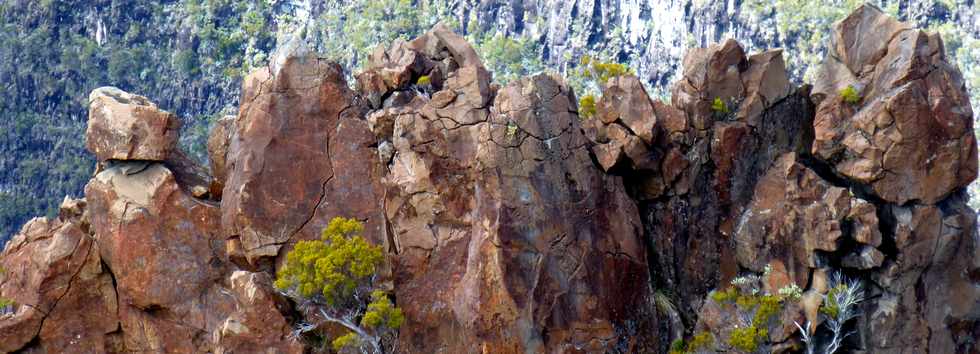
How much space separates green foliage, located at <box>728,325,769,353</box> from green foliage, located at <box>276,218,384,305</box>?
27.8ft

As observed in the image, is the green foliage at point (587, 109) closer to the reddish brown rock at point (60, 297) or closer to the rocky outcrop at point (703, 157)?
the rocky outcrop at point (703, 157)

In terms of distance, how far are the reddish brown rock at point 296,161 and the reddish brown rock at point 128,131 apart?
186 centimetres

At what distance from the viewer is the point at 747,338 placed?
2872 centimetres

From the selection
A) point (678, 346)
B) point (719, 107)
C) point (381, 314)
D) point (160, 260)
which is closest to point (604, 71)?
point (719, 107)

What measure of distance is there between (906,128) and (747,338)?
6259 millimetres

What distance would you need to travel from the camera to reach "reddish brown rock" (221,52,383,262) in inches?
1262

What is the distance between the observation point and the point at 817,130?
31.1m

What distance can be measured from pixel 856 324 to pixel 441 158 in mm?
10632

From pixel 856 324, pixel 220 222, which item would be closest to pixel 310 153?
pixel 220 222

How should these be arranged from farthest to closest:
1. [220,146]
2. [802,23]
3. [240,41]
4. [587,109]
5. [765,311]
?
[240,41]
[802,23]
[220,146]
[587,109]
[765,311]

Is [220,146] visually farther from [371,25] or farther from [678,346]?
[371,25]

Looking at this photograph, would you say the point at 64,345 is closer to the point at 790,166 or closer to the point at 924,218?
the point at 790,166

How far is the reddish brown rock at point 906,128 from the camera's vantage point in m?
29.7

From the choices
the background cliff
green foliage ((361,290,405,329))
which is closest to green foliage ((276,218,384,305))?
green foliage ((361,290,405,329))
